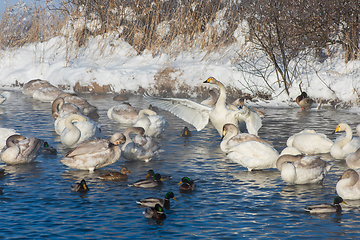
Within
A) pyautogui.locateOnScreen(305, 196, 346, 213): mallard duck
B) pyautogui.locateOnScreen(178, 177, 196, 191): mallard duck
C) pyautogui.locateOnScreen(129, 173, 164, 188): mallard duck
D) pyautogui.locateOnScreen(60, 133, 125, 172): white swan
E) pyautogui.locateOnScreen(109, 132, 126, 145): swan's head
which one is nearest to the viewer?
pyautogui.locateOnScreen(305, 196, 346, 213): mallard duck

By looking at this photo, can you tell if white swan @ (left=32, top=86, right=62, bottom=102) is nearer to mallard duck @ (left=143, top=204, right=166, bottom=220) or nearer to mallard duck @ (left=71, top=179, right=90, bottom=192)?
mallard duck @ (left=71, top=179, right=90, bottom=192)

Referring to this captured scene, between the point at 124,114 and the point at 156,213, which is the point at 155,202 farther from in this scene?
the point at 124,114

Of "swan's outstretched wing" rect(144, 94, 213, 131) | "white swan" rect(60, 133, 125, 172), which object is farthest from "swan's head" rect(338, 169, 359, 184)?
"swan's outstretched wing" rect(144, 94, 213, 131)

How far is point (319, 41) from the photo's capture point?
19422 millimetres

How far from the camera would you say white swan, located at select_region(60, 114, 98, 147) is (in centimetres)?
1143

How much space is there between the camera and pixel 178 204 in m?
7.34

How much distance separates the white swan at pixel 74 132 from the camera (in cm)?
1143

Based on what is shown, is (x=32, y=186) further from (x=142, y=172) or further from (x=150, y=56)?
(x=150, y=56)

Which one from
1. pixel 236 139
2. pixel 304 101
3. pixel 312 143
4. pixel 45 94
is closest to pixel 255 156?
pixel 236 139

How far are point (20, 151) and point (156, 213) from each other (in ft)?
14.9

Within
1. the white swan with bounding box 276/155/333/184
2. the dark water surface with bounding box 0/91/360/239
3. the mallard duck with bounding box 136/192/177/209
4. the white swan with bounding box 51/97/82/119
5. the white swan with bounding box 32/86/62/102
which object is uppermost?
the white swan with bounding box 32/86/62/102

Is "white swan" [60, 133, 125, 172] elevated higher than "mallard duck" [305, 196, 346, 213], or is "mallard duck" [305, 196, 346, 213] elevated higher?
"white swan" [60, 133, 125, 172]

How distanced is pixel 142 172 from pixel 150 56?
18.3m

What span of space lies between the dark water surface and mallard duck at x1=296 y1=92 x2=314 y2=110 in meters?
8.15
